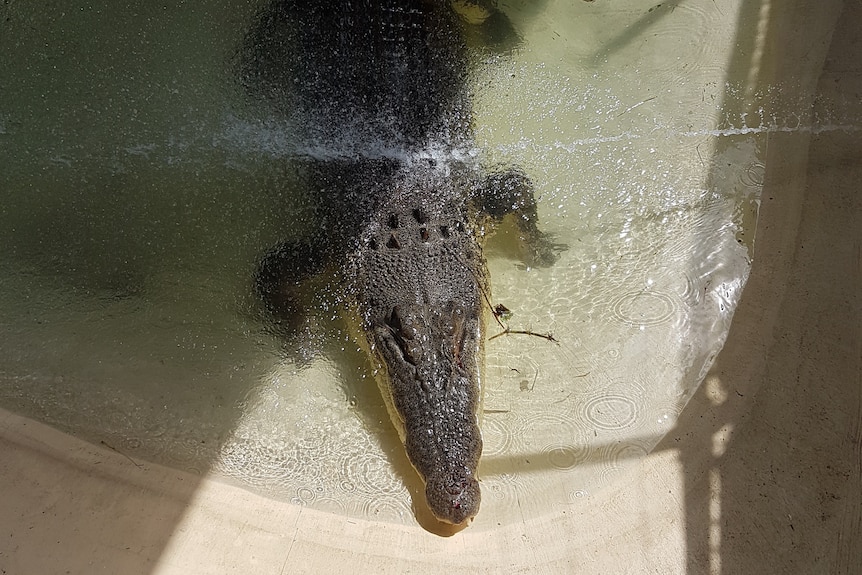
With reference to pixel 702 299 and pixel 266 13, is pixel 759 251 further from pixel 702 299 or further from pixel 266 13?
pixel 266 13

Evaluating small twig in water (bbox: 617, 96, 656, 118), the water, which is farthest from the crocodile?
small twig in water (bbox: 617, 96, 656, 118)

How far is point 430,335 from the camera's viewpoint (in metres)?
2.49

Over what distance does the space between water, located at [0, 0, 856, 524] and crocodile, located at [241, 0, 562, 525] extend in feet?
0.50

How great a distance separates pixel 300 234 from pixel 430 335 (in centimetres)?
94

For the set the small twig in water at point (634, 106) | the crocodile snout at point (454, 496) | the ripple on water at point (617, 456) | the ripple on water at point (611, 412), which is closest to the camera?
the crocodile snout at point (454, 496)

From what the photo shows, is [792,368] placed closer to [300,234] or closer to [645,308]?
[645,308]

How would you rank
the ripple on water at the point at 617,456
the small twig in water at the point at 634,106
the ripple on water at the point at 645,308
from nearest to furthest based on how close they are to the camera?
the ripple on water at the point at 617,456, the ripple on water at the point at 645,308, the small twig in water at the point at 634,106

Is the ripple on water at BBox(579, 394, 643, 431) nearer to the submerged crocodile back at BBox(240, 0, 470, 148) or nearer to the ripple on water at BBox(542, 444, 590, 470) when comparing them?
the ripple on water at BBox(542, 444, 590, 470)

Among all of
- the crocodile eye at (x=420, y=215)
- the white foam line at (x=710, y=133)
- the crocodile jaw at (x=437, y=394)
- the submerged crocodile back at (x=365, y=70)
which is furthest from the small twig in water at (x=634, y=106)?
the crocodile jaw at (x=437, y=394)

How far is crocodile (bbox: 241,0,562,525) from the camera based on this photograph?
8.16 ft

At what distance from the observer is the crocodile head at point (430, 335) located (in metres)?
2.37

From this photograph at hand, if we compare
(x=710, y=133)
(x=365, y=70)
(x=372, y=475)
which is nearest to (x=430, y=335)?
(x=372, y=475)

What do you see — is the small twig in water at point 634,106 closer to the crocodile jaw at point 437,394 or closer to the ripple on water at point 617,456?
the crocodile jaw at point 437,394

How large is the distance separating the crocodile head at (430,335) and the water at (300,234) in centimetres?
25
